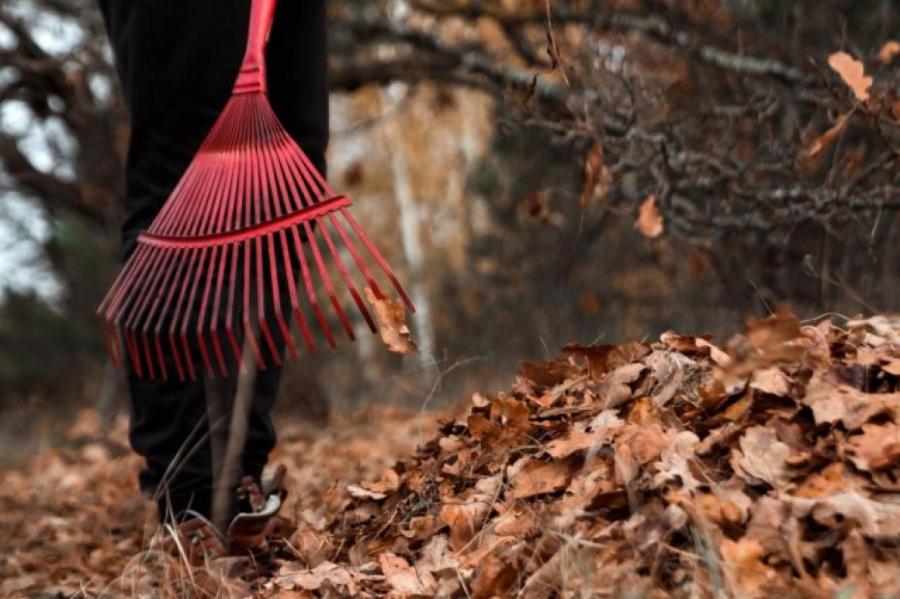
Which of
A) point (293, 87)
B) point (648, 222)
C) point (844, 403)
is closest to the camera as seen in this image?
point (844, 403)

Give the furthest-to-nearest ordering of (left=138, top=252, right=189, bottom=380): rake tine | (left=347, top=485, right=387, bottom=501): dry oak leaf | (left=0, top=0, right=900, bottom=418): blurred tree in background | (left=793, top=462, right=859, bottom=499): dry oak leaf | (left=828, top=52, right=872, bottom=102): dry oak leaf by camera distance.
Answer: (left=0, top=0, right=900, bottom=418): blurred tree in background
(left=828, top=52, right=872, bottom=102): dry oak leaf
(left=347, top=485, right=387, bottom=501): dry oak leaf
(left=138, top=252, right=189, bottom=380): rake tine
(left=793, top=462, right=859, bottom=499): dry oak leaf

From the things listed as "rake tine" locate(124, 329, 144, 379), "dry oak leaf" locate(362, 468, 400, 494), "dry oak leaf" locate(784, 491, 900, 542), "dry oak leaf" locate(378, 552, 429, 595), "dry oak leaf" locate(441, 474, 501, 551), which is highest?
"dry oak leaf" locate(784, 491, 900, 542)

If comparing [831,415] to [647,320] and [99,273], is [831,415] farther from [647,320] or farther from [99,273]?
[99,273]

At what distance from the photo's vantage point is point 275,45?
2150 millimetres

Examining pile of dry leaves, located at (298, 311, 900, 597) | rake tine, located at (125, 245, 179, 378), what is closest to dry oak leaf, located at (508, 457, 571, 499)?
pile of dry leaves, located at (298, 311, 900, 597)

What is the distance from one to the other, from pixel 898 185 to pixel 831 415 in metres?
2.20

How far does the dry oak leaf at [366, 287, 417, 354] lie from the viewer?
1.88m

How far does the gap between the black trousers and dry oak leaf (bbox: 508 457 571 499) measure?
0.58m

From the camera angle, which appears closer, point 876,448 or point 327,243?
point 876,448

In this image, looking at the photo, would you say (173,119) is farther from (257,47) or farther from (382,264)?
(382,264)

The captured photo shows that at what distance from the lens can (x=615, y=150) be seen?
11.5 feet

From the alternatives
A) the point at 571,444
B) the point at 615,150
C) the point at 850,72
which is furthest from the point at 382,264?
the point at 615,150

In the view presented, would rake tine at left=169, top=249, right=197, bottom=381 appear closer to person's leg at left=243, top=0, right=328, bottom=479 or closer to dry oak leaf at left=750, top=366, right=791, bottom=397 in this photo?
person's leg at left=243, top=0, right=328, bottom=479

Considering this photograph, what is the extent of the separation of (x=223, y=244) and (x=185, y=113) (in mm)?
336
